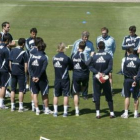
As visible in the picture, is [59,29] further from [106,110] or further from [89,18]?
[106,110]

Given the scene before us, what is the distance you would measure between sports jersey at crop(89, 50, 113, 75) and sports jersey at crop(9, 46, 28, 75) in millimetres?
2130

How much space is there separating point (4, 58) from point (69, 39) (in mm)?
11468

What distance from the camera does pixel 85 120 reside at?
14.2 m

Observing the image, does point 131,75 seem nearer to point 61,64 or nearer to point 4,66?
point 61,64

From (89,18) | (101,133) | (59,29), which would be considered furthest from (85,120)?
(89,18)

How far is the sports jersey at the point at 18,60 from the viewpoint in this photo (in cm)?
1489

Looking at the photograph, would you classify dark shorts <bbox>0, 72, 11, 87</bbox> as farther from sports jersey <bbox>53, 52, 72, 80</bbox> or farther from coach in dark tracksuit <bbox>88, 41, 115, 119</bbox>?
coach in dark tracksuit <bbox>88, 41, 115, 119</bbox>

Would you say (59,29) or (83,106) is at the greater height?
(59,29)

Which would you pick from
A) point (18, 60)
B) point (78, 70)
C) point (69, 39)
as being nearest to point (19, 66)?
point (18, 60)

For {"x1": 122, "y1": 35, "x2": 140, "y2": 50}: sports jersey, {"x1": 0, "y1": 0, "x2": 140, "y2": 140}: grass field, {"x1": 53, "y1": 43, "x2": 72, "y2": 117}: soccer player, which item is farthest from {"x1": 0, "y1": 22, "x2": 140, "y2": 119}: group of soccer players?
{"x1": 122, "y1": 35, "x2": 140, "y2": 50}: sports jersey

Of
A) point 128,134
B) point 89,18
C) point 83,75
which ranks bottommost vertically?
point 128,134

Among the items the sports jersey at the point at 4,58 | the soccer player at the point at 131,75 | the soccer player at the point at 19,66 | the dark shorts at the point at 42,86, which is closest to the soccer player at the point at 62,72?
the dark shorts at the point at 42,86

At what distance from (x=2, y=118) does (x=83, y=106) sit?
2789mm

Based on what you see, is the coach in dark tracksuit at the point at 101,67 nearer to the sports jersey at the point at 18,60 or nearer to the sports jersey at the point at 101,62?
the sports jersey at the point at 101,62
